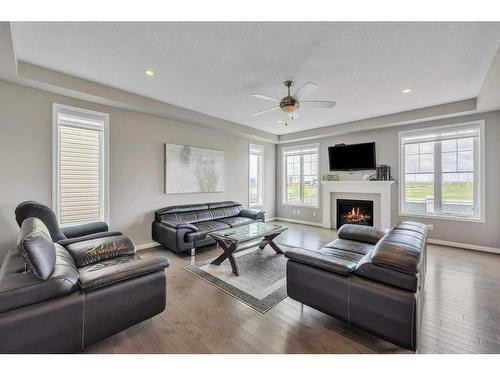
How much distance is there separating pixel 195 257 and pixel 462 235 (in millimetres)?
5252

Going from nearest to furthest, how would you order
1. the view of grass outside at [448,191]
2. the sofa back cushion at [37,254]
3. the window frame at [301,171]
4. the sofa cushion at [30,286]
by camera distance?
the sofa cushion at [30,286] < the sofa back cushion at [37,254] < the view of grass outside at [448,191] < the window frame at [301,171]

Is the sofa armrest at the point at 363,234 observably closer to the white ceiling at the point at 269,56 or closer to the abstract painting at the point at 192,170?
the white ceiling at the point at 269,56

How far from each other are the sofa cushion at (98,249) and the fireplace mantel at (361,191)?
5.15 metres

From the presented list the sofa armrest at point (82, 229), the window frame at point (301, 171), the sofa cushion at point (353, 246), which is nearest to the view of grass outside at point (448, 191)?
the window frame at point (301, 171)

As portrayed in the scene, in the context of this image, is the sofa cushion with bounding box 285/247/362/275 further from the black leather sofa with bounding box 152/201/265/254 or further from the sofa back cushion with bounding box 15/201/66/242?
the sofa back cushion with bounding box 15/201/66/242

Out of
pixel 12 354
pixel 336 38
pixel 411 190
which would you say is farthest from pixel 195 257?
pixel 411 190

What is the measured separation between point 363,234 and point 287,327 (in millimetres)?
1777

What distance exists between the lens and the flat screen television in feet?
18.1

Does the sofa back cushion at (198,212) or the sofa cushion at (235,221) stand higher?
the sofa back cushion at (198,212)

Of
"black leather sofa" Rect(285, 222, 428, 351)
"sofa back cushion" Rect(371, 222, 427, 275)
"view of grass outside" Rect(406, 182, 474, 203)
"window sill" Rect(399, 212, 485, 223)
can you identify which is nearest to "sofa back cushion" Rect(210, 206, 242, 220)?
"black leather sofa" Rect(285, 222, 428, 351)

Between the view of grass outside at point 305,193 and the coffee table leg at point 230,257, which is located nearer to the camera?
the coffee table leg at point 230,257

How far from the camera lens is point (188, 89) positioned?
3604mm

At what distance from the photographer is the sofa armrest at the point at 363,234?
3.00 m

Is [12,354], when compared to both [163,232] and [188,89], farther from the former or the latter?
[188,89]
